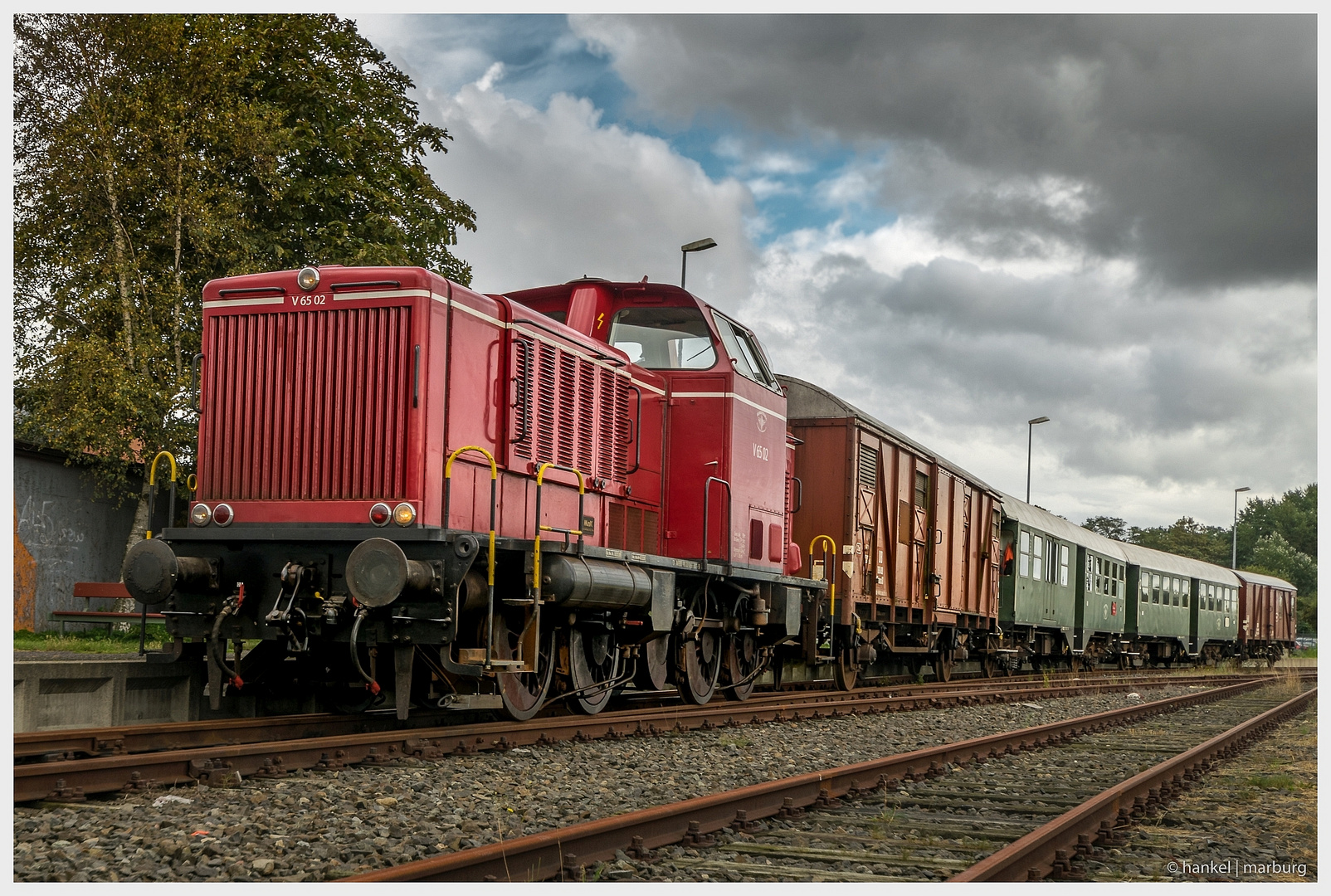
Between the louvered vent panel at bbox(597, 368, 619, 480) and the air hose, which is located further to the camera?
the louvered vent panel at bbox(597, 368, 619, 480)

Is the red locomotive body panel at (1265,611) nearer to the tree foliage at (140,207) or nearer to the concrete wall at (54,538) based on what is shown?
the tree foliage at (140,207)

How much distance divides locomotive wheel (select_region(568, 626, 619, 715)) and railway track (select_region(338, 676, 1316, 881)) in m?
2.68

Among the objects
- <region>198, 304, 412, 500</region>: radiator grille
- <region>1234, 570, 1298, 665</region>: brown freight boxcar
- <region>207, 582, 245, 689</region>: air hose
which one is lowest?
<region>1234, 570, 1298, 665</region>: brown freight boxcar

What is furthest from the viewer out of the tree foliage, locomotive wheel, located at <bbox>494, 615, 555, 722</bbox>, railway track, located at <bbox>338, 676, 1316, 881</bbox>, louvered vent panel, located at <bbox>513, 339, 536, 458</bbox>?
the tree foliage

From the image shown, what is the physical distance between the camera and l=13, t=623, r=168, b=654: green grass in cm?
1368

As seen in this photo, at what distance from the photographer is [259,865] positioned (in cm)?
433

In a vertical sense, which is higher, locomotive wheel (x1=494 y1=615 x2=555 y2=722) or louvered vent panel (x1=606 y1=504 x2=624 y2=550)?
louvered vent panel (x1=606 y1=504 x2=624 y2=550)

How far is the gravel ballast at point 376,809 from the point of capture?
4.39 metres

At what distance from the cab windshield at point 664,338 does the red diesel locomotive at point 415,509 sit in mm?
192

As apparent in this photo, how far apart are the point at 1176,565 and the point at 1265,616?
12.0 metres

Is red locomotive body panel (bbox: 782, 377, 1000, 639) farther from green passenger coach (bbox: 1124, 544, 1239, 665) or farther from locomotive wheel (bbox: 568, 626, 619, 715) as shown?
green passenger coach (bbox: 1124, 544, 1239, 665)

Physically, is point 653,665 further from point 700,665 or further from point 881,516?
point 881,516

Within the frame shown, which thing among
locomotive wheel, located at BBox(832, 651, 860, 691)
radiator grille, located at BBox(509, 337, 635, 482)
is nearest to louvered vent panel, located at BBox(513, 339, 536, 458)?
radiator grille, located at BBox(509, 337, 635, 482)

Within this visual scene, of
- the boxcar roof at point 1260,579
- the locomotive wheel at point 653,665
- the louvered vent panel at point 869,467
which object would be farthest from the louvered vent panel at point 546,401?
the boxcar roof at point 1260,579
